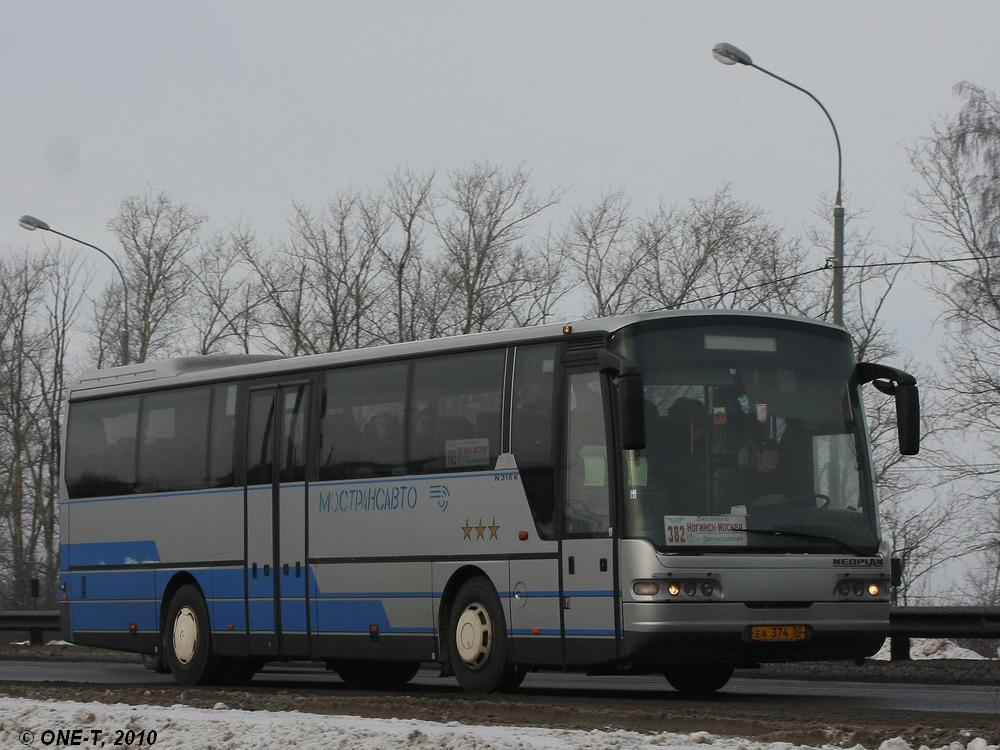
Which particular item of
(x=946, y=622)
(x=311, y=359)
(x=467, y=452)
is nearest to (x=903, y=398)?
(x=467, y=452)

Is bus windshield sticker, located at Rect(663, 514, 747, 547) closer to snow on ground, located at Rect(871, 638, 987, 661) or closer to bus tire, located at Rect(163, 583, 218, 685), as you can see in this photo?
bus tire, located at Rect(163, 583, 218, 685)

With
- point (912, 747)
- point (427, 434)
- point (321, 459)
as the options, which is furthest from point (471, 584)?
point (912, 747)

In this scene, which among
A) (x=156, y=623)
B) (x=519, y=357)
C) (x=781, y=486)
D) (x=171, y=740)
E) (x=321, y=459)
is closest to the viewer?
(x=171, y=740)

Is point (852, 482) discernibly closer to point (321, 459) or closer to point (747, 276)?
point (321, 459)

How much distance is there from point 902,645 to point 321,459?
25.0 ft

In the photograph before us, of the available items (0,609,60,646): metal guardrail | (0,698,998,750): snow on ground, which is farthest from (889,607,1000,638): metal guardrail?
(0,609,60,646): metal guardrail

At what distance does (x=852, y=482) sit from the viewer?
46.3 ft

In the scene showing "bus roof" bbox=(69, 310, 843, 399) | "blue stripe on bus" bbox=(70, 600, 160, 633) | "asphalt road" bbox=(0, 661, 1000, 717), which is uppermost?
"bus roof" bbox=(69, 310, 843, 399)

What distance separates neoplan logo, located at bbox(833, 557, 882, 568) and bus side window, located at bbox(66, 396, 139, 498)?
899 cm

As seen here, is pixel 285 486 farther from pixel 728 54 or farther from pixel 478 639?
pixel 728 54

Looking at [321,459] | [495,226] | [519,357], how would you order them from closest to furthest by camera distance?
[519,357] → [321,459] → [495,226]

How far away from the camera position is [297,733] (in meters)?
10.6

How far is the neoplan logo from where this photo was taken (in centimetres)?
1388

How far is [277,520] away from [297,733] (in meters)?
7.04
